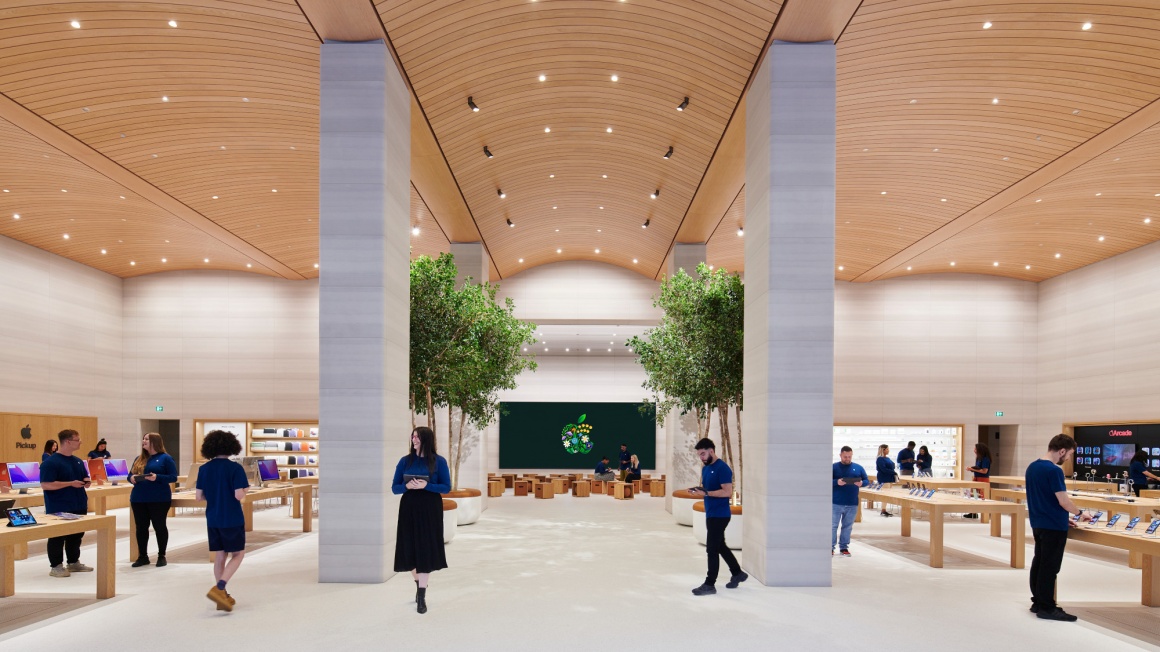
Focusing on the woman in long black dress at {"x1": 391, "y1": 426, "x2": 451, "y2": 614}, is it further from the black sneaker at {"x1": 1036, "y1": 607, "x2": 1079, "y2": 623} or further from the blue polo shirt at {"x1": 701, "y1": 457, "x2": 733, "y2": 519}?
the black sneaker at {"x1": 1036, "y1": 607, "x2": 1079, "y2": 623}

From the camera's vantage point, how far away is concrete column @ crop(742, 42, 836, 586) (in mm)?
7758

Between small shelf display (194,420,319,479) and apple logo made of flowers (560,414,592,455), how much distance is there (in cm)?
805

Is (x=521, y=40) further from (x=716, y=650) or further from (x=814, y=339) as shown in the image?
(x=716, y=650)

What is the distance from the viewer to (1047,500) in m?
6.52

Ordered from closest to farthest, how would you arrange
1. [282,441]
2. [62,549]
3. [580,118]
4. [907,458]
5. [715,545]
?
[715,545] → [62,549] → [580,118] → [907,458] → [282,441]

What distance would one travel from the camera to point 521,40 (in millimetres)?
8719

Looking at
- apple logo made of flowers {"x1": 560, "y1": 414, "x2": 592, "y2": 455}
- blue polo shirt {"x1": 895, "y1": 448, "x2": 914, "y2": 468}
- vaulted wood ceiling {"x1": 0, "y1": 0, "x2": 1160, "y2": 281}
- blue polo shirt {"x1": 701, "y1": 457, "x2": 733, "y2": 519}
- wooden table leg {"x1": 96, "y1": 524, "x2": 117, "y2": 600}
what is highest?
vaulted wood ceiling {"x1": 0, "y1": 0, "x2": 1160, "y2": 281}

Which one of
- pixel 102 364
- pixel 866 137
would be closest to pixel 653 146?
pixel 866 137

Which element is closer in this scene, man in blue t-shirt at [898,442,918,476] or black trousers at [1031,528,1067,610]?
black trousers at [1031,528,1067,610]

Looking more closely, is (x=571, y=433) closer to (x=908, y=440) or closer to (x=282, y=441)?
(x=282, y=441)

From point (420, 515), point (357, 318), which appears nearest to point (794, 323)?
point (420, 515)

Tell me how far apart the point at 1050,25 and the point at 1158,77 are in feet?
6.42

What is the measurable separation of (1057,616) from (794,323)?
323 cm

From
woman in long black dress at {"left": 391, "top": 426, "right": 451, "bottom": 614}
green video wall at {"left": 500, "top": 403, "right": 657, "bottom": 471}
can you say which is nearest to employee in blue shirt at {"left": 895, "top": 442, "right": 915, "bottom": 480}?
green video wall at {"left": 500, "top": 403, "right": 657, "bottom": 471}
